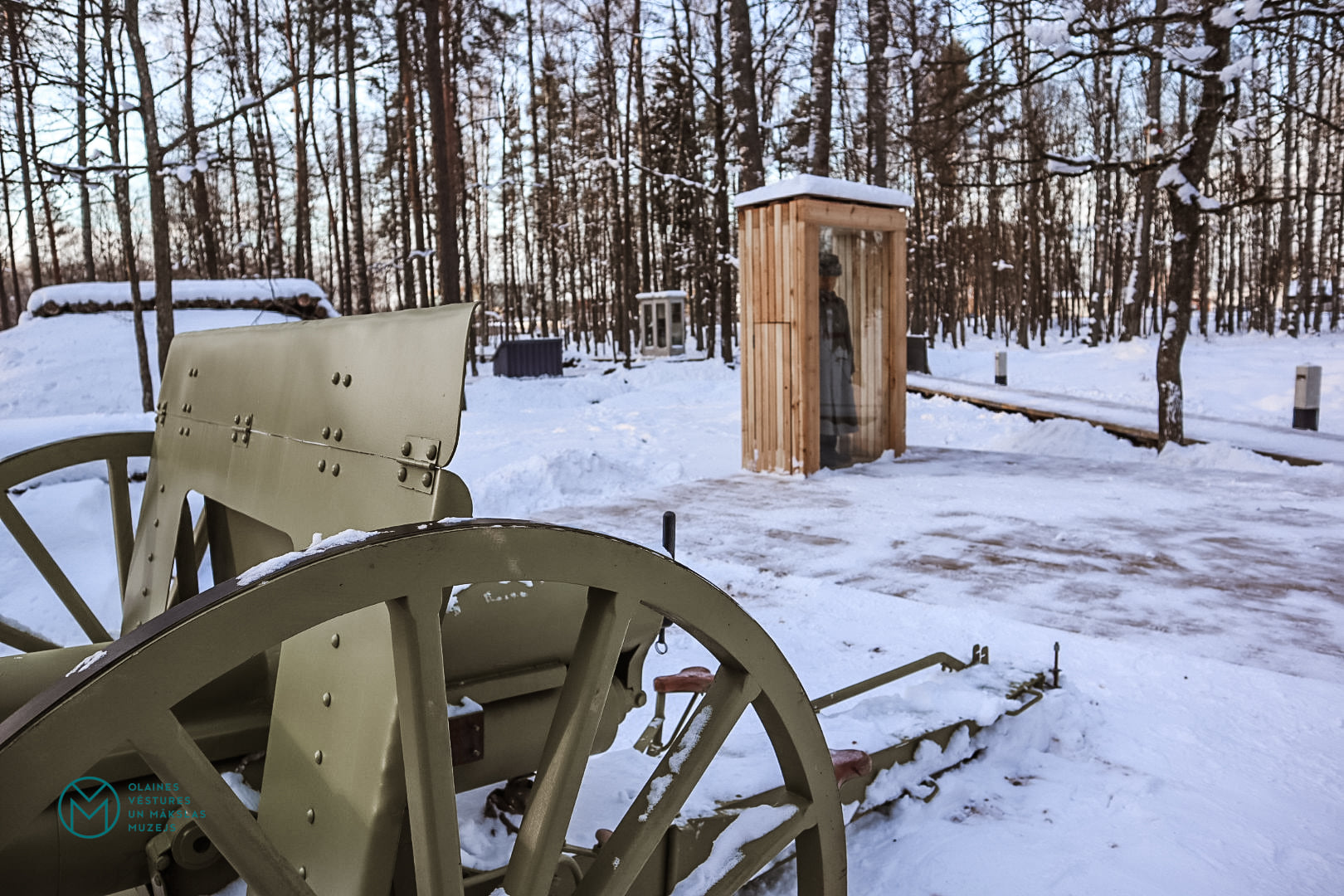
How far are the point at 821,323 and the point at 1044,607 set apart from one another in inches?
175

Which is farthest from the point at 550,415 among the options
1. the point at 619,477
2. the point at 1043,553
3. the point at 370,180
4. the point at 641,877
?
the point at 370,180

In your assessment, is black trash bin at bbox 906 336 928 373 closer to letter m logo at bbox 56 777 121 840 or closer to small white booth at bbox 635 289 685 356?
small white booth at bbox 635 289 685 356

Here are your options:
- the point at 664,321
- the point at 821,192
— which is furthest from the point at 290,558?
the point at 664,321

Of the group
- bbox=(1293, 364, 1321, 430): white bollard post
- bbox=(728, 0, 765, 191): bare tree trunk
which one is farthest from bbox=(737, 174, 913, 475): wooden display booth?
bbox=(728, 0, 765, 191): bare tree trunk

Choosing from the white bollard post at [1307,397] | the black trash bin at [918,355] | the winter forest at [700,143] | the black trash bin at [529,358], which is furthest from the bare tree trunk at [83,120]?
the black trash bin at [918,355]

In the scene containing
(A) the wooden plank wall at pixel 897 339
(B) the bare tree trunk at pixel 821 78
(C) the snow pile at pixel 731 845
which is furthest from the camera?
(B) the bare tree trunk at pixel 821 78

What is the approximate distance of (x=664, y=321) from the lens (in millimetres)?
28969

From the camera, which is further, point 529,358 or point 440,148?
point 529,358

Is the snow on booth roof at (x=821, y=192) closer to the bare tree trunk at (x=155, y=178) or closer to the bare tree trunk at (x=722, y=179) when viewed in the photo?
the bare tree trunk at (x=155, y=178)

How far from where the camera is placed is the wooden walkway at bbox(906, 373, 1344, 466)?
30.6ft

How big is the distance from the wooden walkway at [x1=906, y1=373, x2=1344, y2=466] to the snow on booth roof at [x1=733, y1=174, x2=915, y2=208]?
441 cm

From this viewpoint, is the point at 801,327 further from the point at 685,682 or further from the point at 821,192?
the point at 685,682

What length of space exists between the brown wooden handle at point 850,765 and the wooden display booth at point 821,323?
6.09 meters

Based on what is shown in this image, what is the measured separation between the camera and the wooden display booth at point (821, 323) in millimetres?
8289
